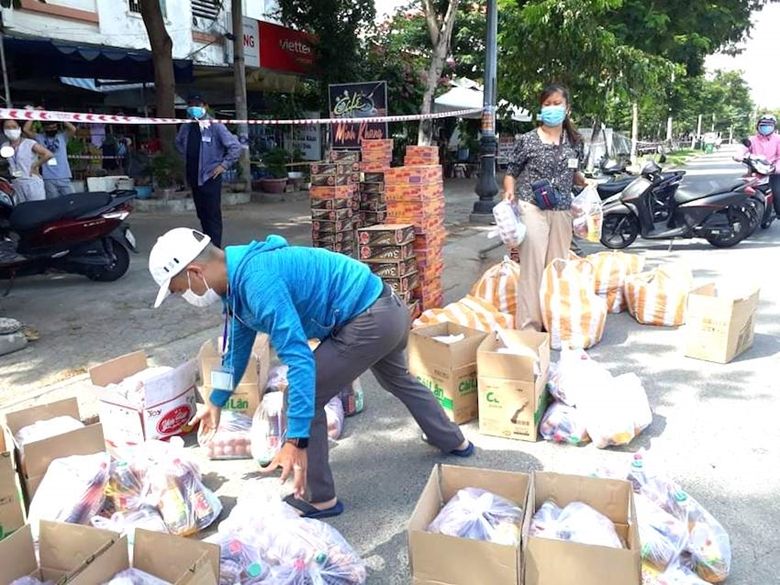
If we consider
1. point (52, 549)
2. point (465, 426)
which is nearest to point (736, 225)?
point (465, 426)

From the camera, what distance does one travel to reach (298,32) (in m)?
16.8

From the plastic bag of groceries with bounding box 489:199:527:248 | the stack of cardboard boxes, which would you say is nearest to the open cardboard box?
the plastic bag of groceries with bounding box 489:199:527:248

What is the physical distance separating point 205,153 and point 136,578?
572cm

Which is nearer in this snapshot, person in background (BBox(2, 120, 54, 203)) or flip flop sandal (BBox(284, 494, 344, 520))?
flip flop sandal (BBox(284, 494, 344, 520))

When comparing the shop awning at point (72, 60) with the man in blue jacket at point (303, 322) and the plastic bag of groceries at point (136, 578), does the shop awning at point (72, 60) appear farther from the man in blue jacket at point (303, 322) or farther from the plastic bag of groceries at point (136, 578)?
the plastic bag of groceries at point (136, 578)

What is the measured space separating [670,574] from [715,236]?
7352mm

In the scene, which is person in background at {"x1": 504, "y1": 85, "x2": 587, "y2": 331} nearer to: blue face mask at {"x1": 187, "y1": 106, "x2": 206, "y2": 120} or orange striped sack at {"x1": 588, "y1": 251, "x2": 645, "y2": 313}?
orange striped sack at {"x1": 588, "y1": 251, "x2": 645, "y2": 313}

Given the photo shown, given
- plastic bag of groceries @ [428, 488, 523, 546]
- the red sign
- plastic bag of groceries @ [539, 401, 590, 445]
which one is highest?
the red sign

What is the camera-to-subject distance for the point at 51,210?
634 centimetres

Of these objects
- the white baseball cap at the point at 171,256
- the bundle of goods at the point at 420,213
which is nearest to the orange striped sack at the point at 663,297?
the bundle of goods at the point at 420,213

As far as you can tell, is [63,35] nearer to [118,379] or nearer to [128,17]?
[128,17]

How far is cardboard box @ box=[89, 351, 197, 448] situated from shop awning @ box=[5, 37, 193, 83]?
34.8ft

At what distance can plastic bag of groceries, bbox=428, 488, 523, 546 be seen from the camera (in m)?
2.23

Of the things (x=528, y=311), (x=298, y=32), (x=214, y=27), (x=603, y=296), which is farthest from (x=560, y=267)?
(x=214, y=27)
